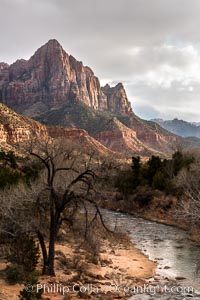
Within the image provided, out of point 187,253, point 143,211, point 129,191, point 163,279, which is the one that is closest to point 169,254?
point 187,253

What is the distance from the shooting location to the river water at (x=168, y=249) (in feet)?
71.2

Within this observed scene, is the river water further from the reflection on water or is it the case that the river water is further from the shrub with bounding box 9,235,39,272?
the shrub with bounding box 9,235,39,272

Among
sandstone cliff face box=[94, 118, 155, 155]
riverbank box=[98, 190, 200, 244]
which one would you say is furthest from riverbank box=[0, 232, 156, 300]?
sandstone cliff face box=[94, 118, 155, 155]

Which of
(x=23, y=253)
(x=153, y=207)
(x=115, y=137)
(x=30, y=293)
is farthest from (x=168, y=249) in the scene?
(x=115, y=137)

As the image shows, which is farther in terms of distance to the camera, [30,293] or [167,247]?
[167,247]

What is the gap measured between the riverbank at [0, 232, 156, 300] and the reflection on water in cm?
103

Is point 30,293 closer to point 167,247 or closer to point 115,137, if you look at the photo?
point 167,247

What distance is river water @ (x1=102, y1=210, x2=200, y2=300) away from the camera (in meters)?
21.7

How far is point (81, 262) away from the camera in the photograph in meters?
22.5

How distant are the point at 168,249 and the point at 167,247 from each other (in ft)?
2.31

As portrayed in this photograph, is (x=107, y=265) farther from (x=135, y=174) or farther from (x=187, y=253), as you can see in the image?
(x=135, y=174)

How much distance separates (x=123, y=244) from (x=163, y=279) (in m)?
10.1

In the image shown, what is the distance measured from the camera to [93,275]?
67.4 ft

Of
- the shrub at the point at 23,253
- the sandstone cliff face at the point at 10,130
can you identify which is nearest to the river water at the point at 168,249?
the shrub at the point at 23,253
